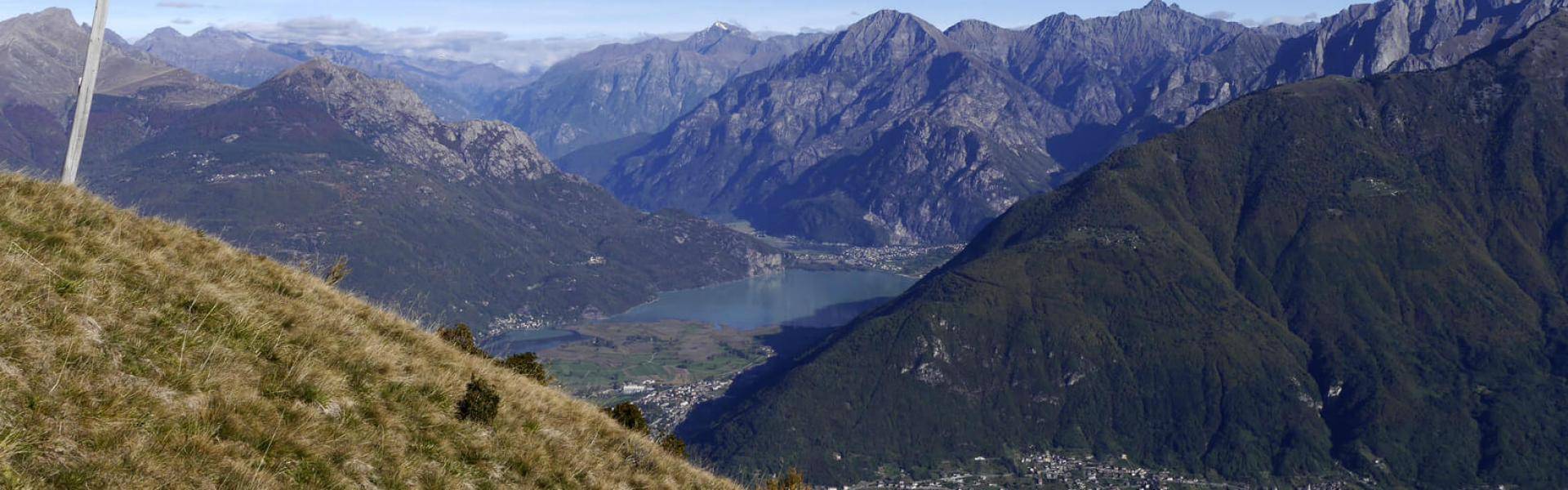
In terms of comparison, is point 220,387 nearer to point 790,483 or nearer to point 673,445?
point 673,445

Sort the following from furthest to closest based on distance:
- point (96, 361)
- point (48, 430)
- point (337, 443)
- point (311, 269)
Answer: point (311, 269) < point (337, 443) < point (96, 361) < point (48, 430)

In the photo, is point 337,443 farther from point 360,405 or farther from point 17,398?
point 17,398

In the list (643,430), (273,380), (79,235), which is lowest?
(643,430)

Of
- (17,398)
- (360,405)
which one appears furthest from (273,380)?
(17,398)

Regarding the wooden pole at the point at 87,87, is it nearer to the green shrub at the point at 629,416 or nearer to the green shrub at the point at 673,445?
the green shrub at the point at 629,416

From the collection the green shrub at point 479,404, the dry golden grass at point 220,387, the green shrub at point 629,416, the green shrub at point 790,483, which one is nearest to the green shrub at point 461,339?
the dry golden grass at point 220,387

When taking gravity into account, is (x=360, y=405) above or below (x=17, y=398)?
below
